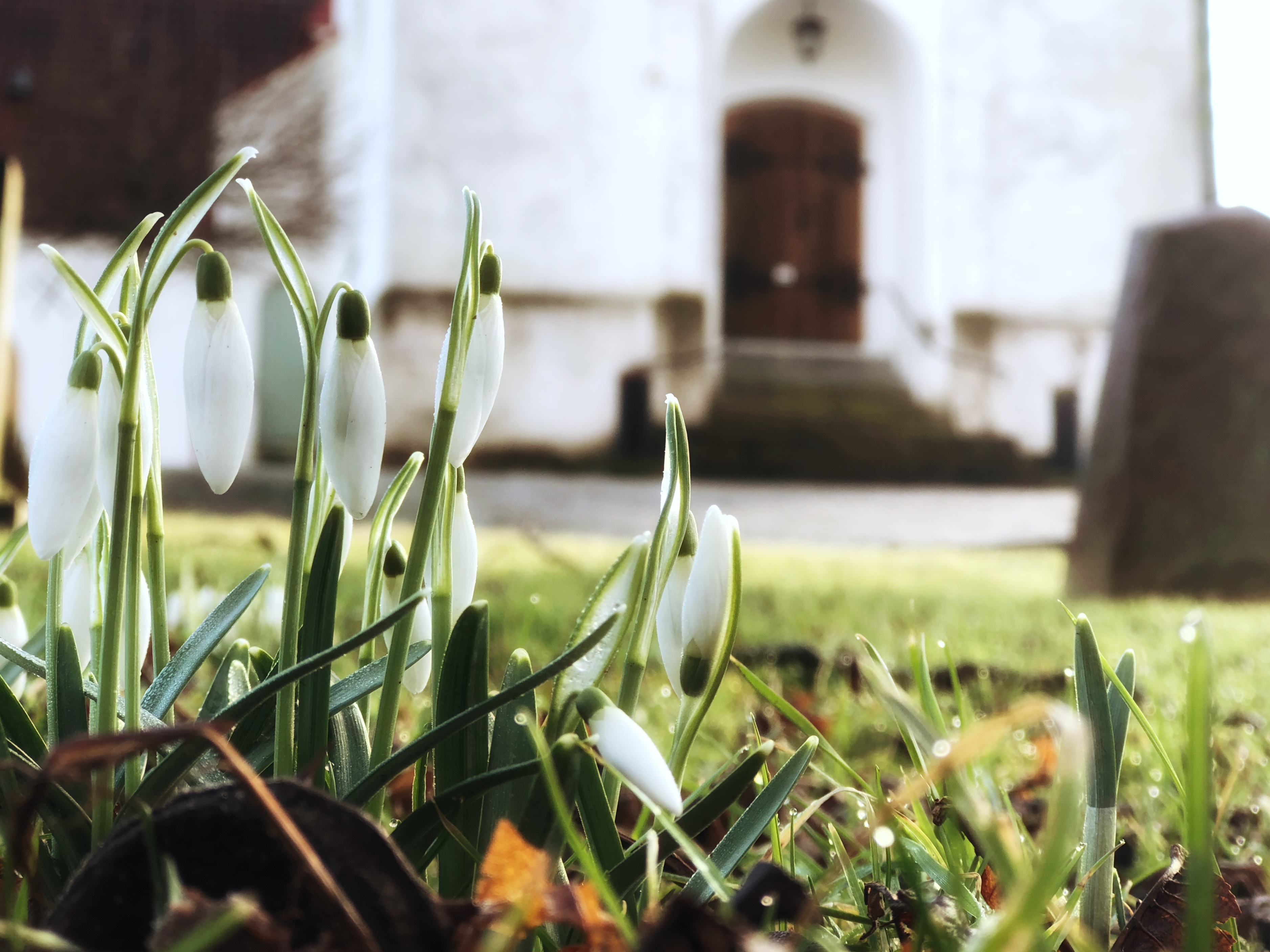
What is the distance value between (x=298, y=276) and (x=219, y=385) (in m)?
0.09

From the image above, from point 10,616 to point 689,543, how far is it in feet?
Answer: 1.50

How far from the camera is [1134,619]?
299cm

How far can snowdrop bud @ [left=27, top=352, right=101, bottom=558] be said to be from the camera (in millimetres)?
543

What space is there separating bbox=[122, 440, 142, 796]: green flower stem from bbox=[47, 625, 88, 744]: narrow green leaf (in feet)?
0.12

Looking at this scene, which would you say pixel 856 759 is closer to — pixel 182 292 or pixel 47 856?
pixel 47 856

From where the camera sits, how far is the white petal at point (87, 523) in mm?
579

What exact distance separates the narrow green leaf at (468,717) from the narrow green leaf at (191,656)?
16 cm

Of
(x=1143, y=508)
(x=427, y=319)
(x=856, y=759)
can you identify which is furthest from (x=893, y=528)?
(x=856, y=759)

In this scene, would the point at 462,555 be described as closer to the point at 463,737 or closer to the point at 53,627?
the point at 463,737

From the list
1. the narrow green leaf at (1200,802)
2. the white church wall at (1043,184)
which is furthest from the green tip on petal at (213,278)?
the white church wall at (1043,184)

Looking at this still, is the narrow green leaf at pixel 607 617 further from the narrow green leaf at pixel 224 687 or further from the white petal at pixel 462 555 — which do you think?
the narrow green leaf at pixel 224 687

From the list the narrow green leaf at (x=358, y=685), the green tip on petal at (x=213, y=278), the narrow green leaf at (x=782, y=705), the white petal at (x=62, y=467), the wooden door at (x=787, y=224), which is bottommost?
the narrow green leaf at (x=782, y=705)

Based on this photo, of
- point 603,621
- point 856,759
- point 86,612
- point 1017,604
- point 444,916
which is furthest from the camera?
point 1017,604

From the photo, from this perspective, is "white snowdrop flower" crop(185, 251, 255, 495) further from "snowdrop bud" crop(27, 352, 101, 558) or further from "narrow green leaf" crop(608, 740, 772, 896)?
"narrow green leaf" crop(608, 740, 772, 896)
